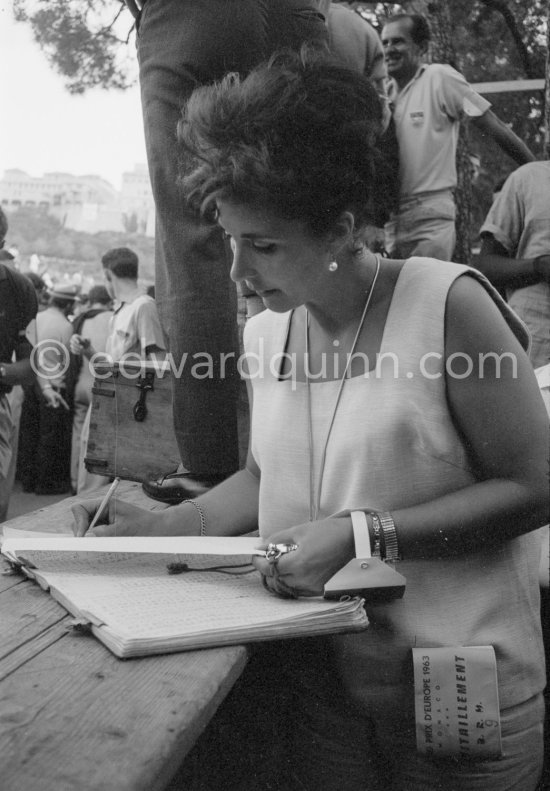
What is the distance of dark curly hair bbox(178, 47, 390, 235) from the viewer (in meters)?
1.30

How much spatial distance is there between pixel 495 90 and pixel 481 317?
19.5 feet

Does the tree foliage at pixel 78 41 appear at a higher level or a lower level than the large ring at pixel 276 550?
higher

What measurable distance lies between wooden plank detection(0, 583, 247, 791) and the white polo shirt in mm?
2626

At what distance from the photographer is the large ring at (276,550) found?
1.15 meters

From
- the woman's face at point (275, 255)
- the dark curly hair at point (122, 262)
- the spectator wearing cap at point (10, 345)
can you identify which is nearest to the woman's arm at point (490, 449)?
the woman's face at point (275, 255)

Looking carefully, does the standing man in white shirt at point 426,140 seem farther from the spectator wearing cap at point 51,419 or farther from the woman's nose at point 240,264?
the spectator wearing cap at point 51,419

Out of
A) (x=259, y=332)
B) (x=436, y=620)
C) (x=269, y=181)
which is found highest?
(x=269, y=181)

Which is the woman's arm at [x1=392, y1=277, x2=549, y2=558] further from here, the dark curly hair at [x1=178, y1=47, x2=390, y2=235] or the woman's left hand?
the dark curly hair at [x1=178, y1=47, x2=390, y2=235]

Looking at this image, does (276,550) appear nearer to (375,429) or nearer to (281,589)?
(281,589)

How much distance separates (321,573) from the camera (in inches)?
44.6

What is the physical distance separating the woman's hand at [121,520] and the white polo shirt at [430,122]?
2178 millimetres

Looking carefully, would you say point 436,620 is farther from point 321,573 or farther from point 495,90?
point 495,90

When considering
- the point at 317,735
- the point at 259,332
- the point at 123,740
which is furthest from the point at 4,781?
the point at 259,332

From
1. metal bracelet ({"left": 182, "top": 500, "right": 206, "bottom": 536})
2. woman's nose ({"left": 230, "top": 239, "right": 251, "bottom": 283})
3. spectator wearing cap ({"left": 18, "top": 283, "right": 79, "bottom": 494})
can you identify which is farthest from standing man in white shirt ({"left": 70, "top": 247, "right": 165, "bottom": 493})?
woman's nose ({"left": 230, "top": 239, "right": 251, "bottom": 283})
